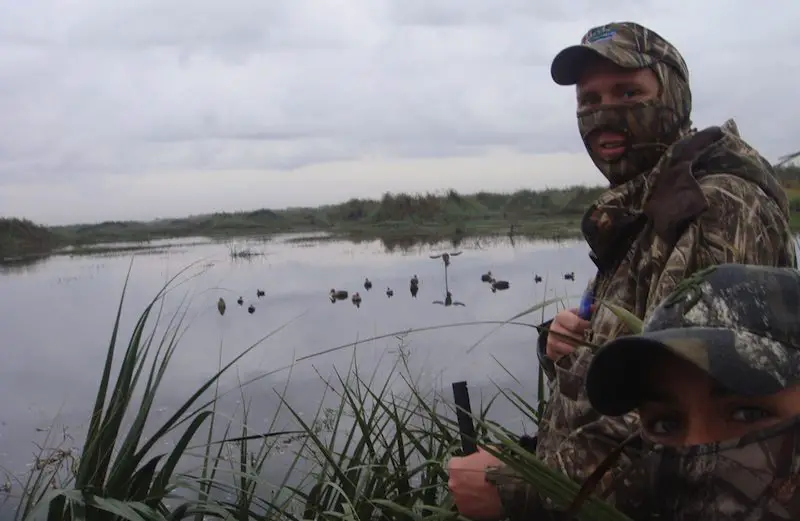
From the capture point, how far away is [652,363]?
3.65ft

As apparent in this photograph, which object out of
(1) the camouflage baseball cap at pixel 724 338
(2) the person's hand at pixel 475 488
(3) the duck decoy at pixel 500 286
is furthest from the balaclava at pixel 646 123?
(3) the duck decoy at pixel 500 286

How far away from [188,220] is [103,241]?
764 centimetres

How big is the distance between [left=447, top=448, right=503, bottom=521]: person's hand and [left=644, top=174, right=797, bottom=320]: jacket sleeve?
478mm

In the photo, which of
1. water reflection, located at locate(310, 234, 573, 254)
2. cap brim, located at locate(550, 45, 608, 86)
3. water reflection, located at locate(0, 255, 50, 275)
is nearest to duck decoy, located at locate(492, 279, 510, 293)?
water reflection, located at locate(310, 234, 573, 254)

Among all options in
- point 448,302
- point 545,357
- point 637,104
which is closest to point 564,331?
point 545,357

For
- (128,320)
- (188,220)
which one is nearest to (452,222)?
(188,220)

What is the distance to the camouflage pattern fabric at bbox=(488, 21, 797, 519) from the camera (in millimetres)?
1748

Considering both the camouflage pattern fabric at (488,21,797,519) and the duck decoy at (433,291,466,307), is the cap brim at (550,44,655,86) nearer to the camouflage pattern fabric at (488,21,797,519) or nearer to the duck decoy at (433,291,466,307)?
the camouflage pattern fabric at (488,21,797,519)

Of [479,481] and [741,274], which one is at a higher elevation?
[741,274]

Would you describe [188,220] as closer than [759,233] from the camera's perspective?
No

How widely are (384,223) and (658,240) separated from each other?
32272 mm

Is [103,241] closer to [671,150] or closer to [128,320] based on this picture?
[128,320]

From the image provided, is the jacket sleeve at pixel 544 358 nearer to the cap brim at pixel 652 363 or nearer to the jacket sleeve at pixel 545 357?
the jacket sleeve at pixel 545 357

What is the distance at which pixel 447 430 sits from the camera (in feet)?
11.7
